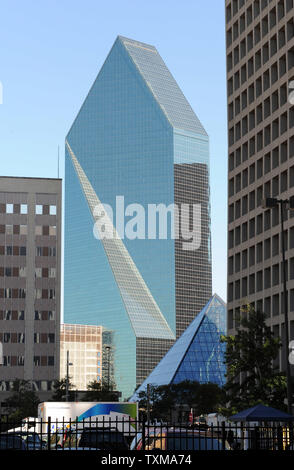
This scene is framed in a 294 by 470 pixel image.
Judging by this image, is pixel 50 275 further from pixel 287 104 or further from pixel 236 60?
pixel 287 104

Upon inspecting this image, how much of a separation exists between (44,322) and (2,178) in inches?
1122

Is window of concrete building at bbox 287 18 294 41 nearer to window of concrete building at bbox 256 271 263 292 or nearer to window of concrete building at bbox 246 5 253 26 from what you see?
window of concrete building at bbox 246 5 253 26

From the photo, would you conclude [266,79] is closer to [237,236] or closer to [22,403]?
[237,236]

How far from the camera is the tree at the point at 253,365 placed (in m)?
48.6

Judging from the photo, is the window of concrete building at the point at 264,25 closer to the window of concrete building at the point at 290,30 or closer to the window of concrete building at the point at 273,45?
the window of concrete building at the point at 273,45

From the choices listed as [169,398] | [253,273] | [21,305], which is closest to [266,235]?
[253,273]

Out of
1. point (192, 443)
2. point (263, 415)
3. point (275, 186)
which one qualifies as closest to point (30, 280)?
point (275, 186)

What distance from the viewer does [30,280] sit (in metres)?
154

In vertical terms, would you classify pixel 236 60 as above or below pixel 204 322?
above

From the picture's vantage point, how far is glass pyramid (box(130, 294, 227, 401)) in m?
165

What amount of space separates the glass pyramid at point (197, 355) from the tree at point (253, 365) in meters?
112

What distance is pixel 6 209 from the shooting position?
15850 cm

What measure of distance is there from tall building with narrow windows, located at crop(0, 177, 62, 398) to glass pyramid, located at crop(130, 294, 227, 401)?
2326 centimetres
